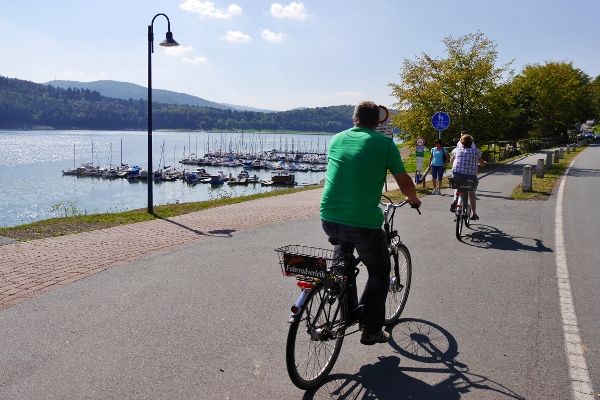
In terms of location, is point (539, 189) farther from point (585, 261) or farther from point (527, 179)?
point (585, 261)

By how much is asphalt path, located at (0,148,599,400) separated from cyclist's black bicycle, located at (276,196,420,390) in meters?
0.16

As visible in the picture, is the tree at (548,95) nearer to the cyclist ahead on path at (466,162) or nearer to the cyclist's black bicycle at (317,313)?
the cyclist ahead on path at (466,162)

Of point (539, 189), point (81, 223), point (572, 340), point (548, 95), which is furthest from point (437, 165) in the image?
point (548, 95)

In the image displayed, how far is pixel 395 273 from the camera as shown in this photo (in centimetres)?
502

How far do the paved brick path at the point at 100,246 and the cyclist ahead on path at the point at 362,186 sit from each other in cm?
369

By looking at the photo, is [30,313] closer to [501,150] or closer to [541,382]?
[541,382]

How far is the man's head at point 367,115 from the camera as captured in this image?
391 centimetres

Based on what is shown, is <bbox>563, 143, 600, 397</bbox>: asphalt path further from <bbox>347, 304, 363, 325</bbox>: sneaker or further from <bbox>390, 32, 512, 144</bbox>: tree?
<bbox>390, 32, 512, 144</bbox>: tree

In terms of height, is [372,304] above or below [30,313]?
above

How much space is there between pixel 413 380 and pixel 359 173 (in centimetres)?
155

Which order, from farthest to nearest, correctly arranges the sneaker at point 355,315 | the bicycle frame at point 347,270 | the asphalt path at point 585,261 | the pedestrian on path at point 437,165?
the pedestrian on path at point 437,165 < the asphalt path at point 585,261 < the sneaker at point 355,315 < the bicycle frame at point 347,270

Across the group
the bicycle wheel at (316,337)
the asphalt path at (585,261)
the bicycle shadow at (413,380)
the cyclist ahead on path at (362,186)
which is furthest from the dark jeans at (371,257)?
the asphalt path at (585,261)

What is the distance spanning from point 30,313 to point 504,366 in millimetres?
4309

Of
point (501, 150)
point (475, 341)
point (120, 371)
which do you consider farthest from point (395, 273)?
point (501, 150)
